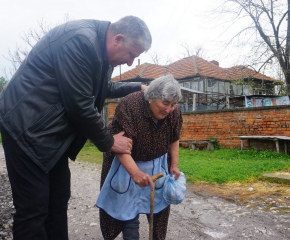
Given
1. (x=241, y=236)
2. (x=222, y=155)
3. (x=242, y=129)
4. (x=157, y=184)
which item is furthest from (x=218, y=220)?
(x=242, y=129)

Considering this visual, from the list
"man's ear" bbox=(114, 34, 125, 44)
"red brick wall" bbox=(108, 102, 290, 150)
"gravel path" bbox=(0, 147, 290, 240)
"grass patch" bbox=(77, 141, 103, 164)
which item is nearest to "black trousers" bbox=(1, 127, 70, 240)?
"man's ear" bbox=(114, 34, 125, 44)

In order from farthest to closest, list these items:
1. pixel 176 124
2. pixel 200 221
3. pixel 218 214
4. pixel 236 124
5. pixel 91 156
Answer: pixel 91 156 → pixel 236 124 → pixel 218 214 → pixel 200 221 → pixel 176 124

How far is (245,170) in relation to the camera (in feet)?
19.1

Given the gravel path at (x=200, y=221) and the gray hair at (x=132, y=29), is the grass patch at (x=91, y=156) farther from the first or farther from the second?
the gray hair at (x=132, y=29)

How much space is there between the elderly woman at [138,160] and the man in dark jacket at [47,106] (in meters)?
0.45

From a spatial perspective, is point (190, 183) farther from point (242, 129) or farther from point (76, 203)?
point (242, 129)

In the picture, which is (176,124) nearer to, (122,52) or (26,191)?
(122,52)

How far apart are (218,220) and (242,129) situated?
6359mm

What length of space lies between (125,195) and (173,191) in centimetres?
41

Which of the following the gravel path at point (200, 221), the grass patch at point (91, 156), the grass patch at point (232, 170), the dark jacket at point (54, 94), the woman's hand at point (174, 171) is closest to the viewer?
the dark jacket at point (54, 94)

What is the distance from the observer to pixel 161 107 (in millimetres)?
2104

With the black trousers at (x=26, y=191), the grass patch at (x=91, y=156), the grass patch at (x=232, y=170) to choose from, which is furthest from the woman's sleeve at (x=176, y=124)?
the grass patch at (x=91, y=156)

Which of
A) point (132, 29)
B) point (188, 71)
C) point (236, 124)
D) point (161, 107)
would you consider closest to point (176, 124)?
point (161, 107)

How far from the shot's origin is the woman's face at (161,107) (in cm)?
210
